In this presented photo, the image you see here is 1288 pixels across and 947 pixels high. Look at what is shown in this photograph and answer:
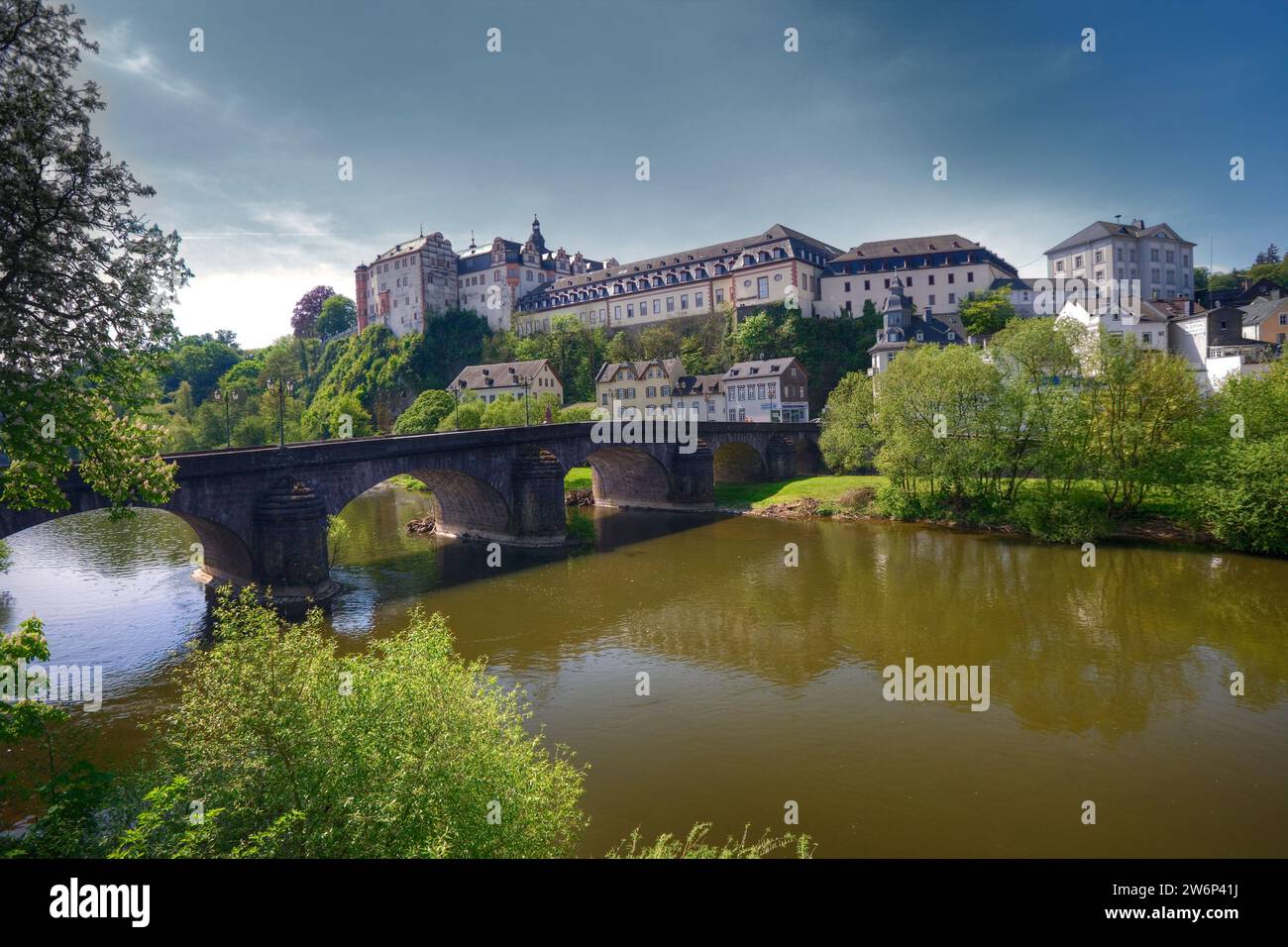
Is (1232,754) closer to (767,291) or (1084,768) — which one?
(1084,768)

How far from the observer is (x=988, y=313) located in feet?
243

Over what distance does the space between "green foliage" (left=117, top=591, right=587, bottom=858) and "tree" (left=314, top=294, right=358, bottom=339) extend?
148369 mm

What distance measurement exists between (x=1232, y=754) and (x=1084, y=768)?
3384 mm

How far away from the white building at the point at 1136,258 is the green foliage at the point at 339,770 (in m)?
96.4

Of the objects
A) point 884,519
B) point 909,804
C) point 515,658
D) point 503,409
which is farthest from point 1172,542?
point 503,409

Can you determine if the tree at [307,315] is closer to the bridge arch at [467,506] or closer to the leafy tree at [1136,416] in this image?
the bridge arch at [467,506]

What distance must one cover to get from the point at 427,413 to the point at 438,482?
36.6 metres

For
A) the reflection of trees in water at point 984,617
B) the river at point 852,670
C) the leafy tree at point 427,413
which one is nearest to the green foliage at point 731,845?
the river at point 852,670

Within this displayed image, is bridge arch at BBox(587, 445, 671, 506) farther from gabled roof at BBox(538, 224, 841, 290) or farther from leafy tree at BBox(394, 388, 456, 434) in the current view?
gabled roof at BBox(538, 224, 841, 290)

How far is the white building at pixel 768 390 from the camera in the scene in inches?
2953

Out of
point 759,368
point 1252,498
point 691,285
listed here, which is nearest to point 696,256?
point 691,285

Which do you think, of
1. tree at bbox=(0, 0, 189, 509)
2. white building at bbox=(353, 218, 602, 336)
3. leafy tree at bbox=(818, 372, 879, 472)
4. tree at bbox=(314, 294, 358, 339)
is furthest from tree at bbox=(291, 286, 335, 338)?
tree at bbox=(0, 0, 189, 509)

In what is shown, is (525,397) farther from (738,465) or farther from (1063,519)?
(1063,519)

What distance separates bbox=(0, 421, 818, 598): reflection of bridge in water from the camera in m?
25.1
